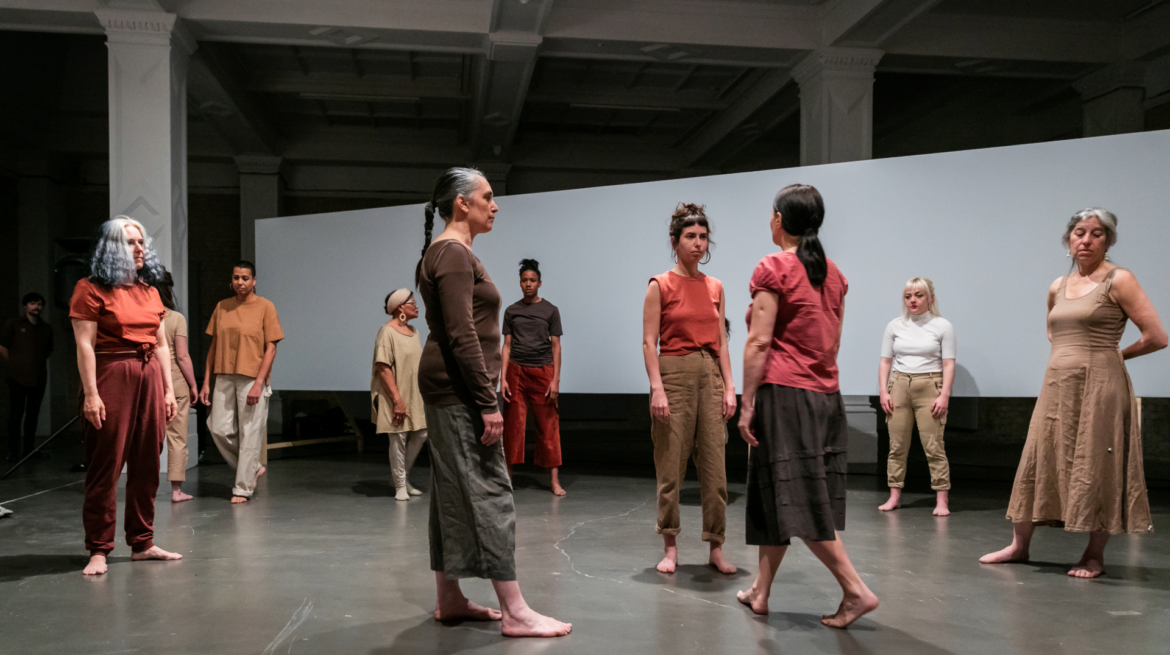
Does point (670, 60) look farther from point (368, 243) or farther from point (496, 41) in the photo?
point (368, 243)

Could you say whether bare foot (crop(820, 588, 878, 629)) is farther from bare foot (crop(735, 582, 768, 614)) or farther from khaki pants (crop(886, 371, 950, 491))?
khaki pants (crop(886, 371, 950, 491))

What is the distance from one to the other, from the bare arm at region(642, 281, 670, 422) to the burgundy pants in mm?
2177

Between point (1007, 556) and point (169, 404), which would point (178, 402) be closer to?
point (169, 404)

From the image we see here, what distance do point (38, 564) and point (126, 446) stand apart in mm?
687

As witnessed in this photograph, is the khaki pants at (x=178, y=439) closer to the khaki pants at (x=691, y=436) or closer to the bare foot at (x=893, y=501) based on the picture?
the khaki pants at (x=691, y=436)

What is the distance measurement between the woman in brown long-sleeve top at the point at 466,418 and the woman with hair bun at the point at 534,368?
9.20 ft

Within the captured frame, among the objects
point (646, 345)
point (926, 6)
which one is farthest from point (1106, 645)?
point (926, 6)

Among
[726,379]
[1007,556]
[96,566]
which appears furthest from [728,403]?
[96,566]

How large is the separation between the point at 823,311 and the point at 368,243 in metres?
5.20

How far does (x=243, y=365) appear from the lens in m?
4.80

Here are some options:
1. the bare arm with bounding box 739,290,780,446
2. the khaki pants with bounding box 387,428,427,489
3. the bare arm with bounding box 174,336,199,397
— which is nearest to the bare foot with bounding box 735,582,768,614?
the bare arm with bounding box 739,290,780,446

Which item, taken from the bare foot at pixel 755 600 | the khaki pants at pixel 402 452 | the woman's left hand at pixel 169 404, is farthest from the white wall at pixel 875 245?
the woman's left hand at pixel 169 404

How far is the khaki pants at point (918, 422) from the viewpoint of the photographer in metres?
4.45

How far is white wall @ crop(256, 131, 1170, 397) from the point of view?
4598 millimetres
